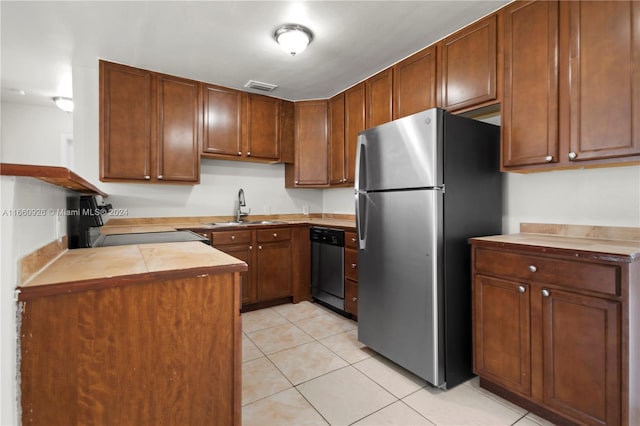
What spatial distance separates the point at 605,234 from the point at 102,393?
99.7 inches

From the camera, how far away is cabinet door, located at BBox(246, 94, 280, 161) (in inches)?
141

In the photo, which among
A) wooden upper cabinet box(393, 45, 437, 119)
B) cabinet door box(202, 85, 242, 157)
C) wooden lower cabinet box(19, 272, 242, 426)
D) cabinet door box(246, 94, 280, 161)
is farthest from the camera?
cabinet door box(246, 94, 280, 161)

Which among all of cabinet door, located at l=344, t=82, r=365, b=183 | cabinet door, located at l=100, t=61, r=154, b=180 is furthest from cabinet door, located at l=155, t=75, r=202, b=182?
cabinet door, located at l=344, t=82, r=365, b=183

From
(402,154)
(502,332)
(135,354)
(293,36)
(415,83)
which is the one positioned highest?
(293,36)

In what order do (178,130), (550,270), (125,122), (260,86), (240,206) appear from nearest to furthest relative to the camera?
→ (550,270)
(125,122)
(178,130)
(260,86)
(240,206)

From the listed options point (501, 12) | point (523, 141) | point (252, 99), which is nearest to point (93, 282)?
point (523, 141)

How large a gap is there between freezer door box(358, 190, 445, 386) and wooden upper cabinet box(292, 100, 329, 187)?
61.4 inches

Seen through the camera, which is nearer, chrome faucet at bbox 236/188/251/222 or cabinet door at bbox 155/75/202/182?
cabinet door at bbox 155/75/202/182

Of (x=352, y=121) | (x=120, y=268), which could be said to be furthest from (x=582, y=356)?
(x=352, y=121)

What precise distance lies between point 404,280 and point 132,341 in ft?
5.15

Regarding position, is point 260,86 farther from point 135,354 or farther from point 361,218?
point 135,354

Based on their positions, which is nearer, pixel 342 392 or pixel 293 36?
pixel 342 392

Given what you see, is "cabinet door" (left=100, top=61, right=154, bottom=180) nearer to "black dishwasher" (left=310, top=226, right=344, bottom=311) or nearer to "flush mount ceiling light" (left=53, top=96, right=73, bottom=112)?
"flush mount ceiling light" (left=53, top=96, right=73, bottom=112)

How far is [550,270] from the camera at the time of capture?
1.59 metres
